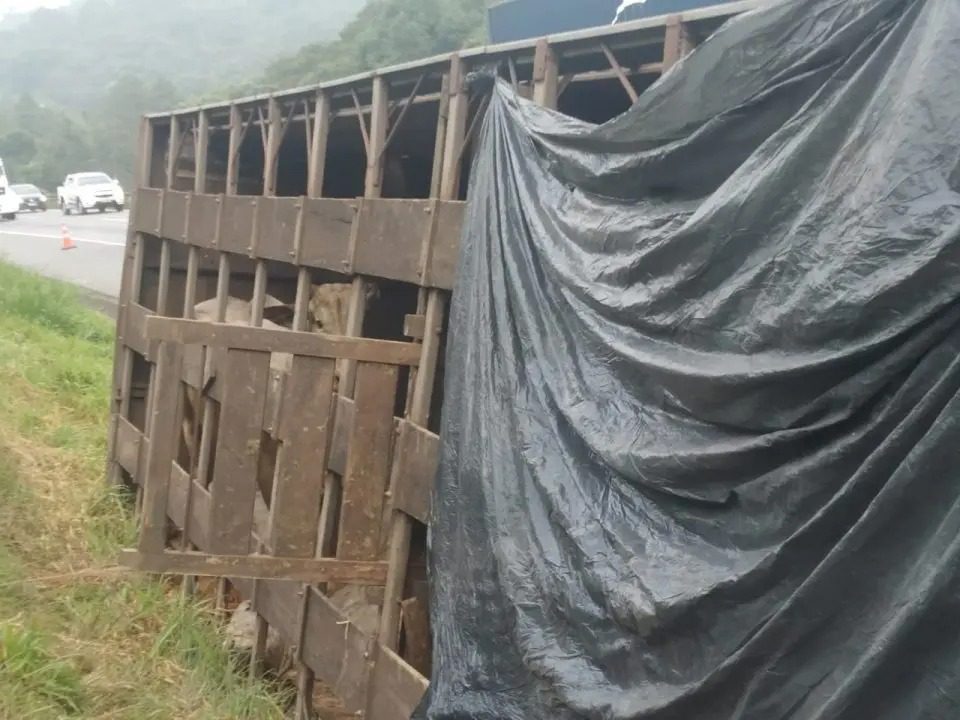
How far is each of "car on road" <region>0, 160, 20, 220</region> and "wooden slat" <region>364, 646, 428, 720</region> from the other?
35.5m

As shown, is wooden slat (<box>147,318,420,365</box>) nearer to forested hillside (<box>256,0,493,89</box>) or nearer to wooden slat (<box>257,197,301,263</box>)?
wooden slat (<box>257,197,301,263</box>)

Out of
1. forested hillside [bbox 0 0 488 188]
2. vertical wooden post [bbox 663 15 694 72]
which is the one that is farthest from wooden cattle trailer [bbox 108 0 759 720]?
forested hillside [bbox 0 0 488 188]

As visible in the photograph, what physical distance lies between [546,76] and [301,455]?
1.80m

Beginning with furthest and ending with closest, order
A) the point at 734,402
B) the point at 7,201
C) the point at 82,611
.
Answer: the point at 7,201, the point at 82,611, the point at 734,402

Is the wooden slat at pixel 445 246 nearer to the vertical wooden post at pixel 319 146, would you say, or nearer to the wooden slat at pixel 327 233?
the wooden slat at pixel 327 233

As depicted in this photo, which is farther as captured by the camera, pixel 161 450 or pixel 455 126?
pixel 455 126

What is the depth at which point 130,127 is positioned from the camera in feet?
232

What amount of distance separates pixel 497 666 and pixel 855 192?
1.91 m

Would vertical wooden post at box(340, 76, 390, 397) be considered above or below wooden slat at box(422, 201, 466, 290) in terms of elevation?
above

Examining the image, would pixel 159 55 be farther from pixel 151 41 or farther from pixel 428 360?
pixel 428 360

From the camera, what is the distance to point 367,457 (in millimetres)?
4418

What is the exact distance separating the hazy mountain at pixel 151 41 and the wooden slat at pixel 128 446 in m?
92.9

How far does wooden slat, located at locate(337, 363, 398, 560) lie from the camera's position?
14.4ft

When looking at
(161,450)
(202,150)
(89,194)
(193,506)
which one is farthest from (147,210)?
(89,194)
